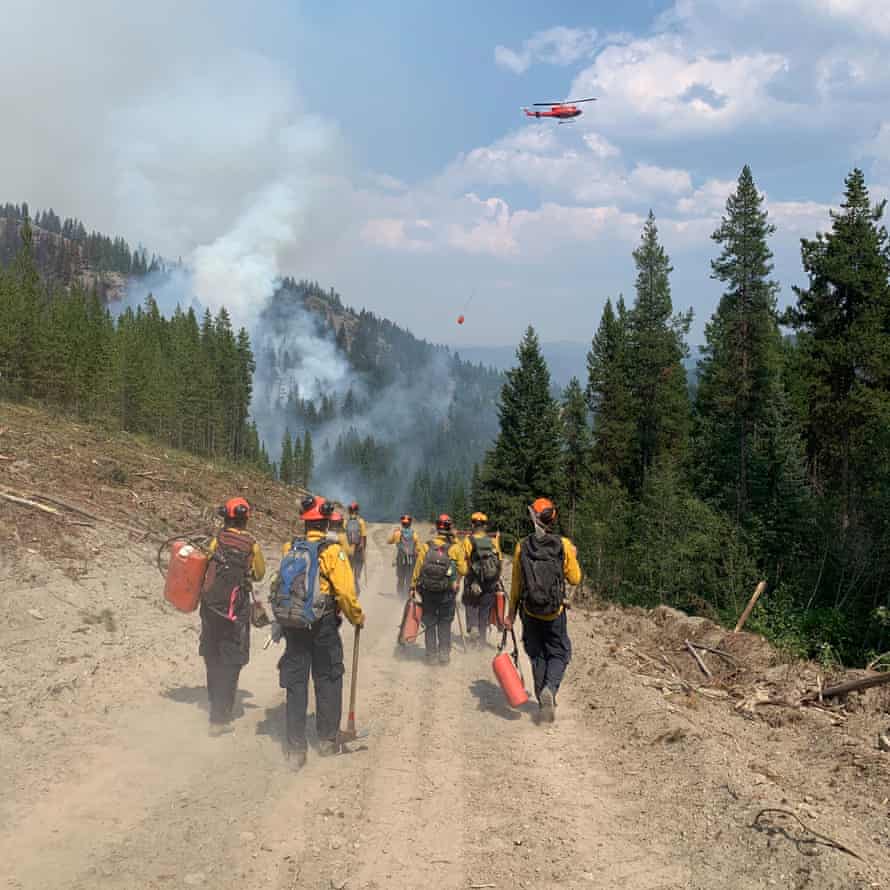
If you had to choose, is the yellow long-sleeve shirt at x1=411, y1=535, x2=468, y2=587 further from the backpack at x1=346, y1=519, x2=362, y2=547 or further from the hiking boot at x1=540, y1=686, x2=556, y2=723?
the backpack at x1=346, y1=519, x2=362, y2=547

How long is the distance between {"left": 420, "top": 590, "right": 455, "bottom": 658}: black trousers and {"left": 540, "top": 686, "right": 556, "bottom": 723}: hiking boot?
2.95 m

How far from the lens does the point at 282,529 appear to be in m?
23.3

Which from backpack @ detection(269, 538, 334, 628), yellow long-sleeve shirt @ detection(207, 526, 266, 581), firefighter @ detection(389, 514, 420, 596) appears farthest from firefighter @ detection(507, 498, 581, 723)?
firefighter @ detection(389, 514, 420, 596)

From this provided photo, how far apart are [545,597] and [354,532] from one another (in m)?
9.34

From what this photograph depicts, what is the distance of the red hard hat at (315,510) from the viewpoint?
673 cm

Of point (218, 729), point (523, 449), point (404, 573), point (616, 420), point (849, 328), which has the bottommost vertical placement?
point (404, 573)

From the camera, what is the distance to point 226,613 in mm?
7180

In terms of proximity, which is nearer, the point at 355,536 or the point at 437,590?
the point at 437,590

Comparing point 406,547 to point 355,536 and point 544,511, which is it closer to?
point 355,536

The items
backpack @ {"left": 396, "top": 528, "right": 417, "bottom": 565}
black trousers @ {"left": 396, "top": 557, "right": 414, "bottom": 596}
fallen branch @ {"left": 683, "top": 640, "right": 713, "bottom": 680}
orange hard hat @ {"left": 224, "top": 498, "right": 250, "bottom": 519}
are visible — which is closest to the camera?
orange hard hat @ {"left": 224, "top": 498, "right": 250, "bottom": 519}

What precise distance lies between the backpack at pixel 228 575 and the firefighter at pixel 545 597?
304 centimetres

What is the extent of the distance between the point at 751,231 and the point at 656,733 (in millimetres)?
27156

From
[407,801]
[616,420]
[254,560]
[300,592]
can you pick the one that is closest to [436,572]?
[254,560]

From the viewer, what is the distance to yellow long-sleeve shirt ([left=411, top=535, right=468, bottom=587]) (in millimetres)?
10484
